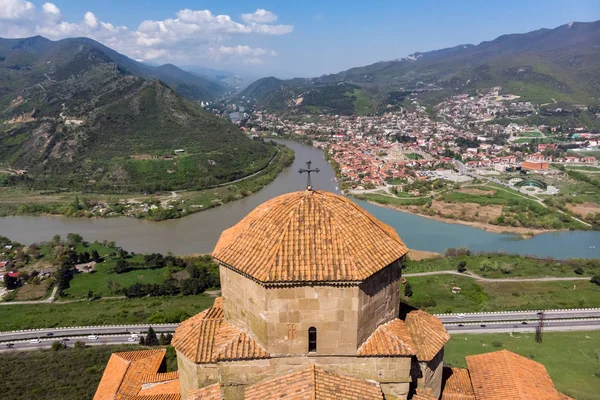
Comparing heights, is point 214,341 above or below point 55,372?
above

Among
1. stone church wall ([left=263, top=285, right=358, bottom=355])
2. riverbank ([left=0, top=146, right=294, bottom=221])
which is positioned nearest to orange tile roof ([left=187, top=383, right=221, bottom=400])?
stone church wall ([left=263, top=285, right=358, bottom=355])

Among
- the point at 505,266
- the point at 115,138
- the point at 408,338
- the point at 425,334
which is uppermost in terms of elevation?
the point at 408,338

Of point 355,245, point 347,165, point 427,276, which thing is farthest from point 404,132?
point 355,245

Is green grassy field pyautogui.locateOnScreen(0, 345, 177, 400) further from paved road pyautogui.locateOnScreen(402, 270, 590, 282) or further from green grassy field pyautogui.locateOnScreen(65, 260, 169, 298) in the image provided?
paved road pyautogui.locateOnScreen(402, 270, 590, 282)

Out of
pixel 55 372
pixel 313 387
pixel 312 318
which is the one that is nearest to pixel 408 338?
pixel 312 318

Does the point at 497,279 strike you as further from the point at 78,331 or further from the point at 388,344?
the point at 78,331

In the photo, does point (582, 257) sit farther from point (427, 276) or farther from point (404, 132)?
point (404, 132)
